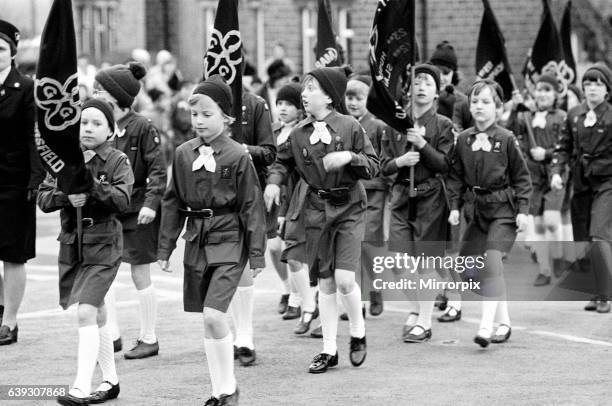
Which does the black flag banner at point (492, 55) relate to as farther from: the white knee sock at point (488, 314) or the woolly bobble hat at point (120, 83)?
the woolly bobble hat at point (120, 83)

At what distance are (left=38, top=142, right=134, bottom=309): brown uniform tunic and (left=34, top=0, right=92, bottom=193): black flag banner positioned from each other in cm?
21

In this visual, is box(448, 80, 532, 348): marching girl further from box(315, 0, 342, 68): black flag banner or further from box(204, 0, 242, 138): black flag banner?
box(204, 0, 242, 138): black flag banner

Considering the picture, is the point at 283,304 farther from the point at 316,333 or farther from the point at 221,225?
the point at 221,225

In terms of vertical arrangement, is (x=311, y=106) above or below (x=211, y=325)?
above

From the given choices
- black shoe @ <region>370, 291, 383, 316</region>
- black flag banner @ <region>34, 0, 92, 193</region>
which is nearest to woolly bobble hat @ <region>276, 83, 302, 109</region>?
black shoe @ <region>370, 291, 383, 316</region>

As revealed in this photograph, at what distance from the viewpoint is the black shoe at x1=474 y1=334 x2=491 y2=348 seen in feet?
31.5

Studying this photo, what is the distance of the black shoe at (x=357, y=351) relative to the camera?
9148 mm

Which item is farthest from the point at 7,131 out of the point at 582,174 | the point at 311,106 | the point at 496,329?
the point at 582,174

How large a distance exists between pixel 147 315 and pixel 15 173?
1827 mm

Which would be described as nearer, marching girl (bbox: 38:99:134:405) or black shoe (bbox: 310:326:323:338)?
marching girl (bbox: 38:99:134:405)

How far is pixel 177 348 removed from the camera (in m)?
9.97

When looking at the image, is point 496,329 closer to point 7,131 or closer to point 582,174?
point 582,174

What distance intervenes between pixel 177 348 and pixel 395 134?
2.63 meters

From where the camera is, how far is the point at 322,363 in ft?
29.5
